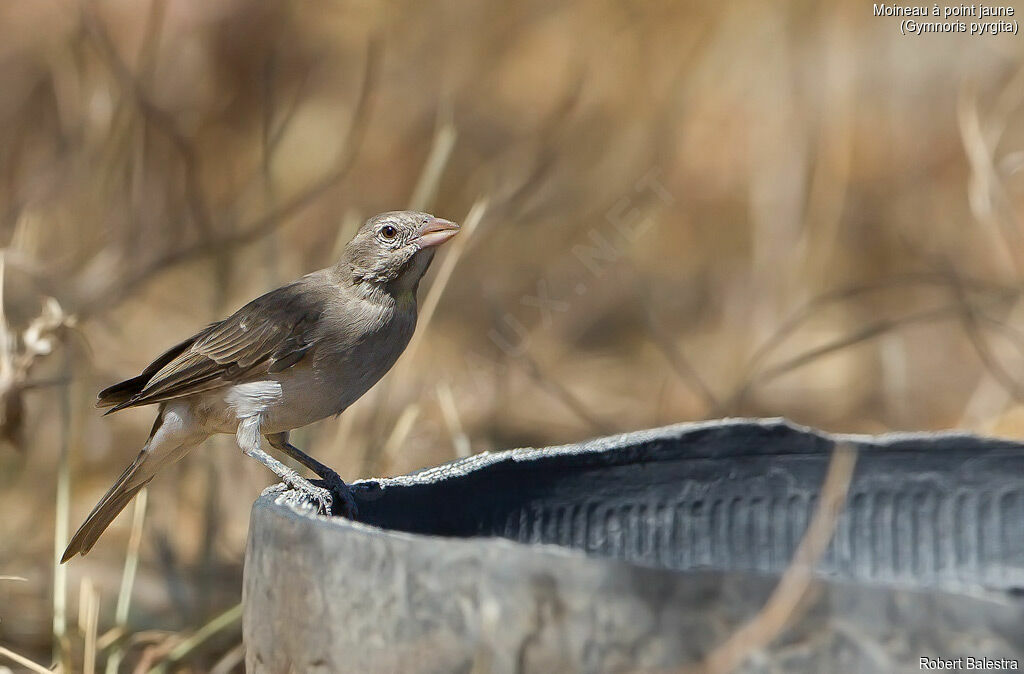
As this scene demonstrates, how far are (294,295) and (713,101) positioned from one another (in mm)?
3191

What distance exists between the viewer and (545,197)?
500 cm

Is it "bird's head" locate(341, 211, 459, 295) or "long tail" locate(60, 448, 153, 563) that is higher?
"bird's head" locate(341, 211, 459, 295)

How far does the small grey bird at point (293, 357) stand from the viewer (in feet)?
7.78

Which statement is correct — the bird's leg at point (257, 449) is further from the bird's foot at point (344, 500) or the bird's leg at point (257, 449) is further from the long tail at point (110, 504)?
the long tail at point (110, 504)

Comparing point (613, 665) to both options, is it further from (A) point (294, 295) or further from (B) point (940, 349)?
(B) point (940, 349)

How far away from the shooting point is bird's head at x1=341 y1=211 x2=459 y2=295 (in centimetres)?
245

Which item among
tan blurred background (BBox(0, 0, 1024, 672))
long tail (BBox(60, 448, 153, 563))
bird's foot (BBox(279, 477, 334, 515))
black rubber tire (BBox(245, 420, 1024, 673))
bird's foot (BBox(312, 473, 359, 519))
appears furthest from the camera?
tan blurred background (BBox(0, 0, 1024, 672))

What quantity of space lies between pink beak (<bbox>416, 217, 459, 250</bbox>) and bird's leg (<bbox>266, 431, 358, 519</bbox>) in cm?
51

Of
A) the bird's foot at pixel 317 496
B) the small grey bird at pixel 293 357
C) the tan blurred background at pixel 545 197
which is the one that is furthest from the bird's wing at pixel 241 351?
the tan blurred background at pixel 545 197

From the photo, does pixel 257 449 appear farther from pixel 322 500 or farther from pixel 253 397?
pixel 322 500

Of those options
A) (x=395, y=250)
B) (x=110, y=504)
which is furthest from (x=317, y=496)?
(x=110, y=504)

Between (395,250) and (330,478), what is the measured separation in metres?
0.56

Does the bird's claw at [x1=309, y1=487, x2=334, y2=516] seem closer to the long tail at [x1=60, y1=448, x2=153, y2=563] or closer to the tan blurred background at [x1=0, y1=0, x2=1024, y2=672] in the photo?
the long tail at [x1=60, y1=448, x2=153, y2=563]

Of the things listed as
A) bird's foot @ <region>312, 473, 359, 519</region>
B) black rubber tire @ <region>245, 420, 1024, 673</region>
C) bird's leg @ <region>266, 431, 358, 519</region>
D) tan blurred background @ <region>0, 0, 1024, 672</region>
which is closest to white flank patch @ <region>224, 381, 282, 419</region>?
bird's leg @ <region>266, 431, 358, 519</region>
